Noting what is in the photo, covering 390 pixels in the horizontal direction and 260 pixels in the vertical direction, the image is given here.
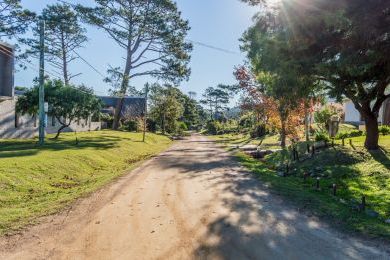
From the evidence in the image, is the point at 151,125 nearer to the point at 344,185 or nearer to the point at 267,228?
the point at 344,185

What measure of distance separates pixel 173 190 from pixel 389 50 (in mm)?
8121

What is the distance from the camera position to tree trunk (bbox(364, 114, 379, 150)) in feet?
63.8

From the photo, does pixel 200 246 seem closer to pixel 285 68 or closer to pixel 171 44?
pixel 285 68

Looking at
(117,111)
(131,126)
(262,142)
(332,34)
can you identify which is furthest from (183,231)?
(131,126)

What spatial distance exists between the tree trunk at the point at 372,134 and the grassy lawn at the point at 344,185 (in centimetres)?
48

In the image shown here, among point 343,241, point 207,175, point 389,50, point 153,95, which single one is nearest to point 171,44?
point 153,95

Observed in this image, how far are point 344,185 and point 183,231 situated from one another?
26.7 ft

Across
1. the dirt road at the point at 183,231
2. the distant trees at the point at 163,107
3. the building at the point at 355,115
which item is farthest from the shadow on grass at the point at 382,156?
the distant trees at the point at 163,107

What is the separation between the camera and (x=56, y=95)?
2931 cm

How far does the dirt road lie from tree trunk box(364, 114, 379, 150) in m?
9.41

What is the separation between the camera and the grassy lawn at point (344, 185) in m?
9.43

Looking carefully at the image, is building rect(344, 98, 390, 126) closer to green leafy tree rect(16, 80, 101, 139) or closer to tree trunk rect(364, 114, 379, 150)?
tree trunk rect(364, 114, 379, 150)

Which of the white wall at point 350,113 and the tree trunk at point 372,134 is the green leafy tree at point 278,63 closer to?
the tree trunk at point 372,134

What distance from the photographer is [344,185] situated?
558 inches
